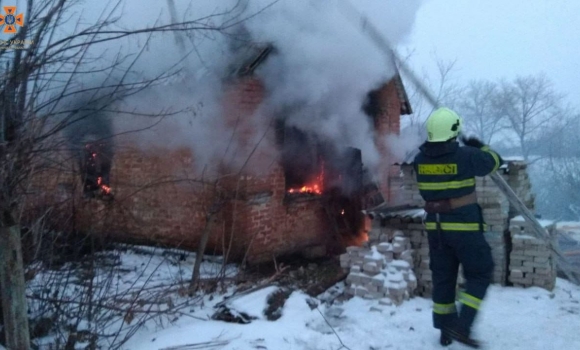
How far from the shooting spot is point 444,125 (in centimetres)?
394

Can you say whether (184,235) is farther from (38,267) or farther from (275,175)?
(38,267)

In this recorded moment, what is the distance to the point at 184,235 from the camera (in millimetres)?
7602

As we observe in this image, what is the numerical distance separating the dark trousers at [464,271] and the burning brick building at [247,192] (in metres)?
2.95

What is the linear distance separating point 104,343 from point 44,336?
1.58ft

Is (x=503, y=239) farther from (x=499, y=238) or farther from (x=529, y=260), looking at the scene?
(x=529, y=260)

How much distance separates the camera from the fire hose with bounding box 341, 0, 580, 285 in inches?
213

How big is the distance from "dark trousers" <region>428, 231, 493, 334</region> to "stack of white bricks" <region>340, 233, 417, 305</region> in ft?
3.82

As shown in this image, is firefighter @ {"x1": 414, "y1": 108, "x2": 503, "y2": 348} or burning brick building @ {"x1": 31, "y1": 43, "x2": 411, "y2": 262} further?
burning brick building @ {"x1": 31, "y1": 43, "x2": 411, "y2": 262}

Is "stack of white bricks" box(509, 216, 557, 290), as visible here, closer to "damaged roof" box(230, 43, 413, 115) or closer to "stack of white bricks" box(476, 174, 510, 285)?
"stack of white bricks" box(476, 174, 510, 285)

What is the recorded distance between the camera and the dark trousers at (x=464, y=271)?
12.4 ft

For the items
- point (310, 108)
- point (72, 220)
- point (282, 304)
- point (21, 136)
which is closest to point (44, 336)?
point (72, 220)

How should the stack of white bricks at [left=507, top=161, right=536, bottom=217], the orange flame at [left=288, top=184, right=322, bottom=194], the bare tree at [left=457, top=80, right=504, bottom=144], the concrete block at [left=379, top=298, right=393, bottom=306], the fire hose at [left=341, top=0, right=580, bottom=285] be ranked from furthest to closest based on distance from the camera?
the bare tree at [left=457, top=80, right=504, bottom=144] < the orange flame at [left=288, top=184, right=322, bottom=194] < the stack of white bricks at [left=507, top=161, right=536, bottom=217] < the fire hose at [left=341, top=0, right=580, bottom=285] < the concrete block at [left=379, top=298, right=393, bottom=306]

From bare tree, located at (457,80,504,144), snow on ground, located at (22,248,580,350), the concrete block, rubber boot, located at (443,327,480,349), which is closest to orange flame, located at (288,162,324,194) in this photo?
snow on ground, located at (22,248,580,350)

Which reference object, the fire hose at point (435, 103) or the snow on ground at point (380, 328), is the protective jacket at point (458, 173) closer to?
the snow on ground at point (380, 328)
